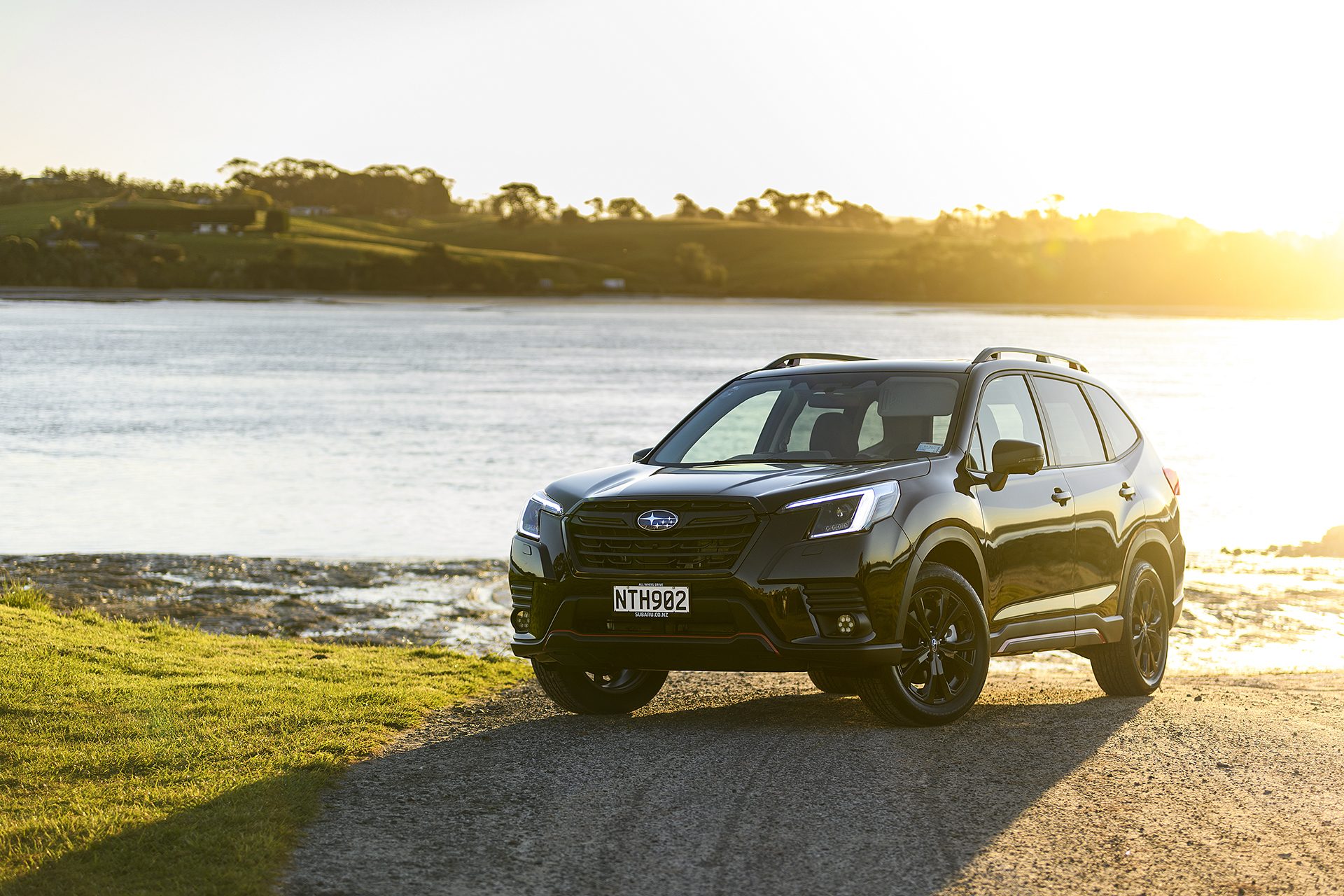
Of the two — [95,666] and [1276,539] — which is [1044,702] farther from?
[1276,539]

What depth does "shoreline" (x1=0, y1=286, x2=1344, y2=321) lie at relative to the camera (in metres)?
172

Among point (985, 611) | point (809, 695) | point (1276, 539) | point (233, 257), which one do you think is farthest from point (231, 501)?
point (233, 257)

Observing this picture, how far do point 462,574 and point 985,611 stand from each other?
12.1 metres

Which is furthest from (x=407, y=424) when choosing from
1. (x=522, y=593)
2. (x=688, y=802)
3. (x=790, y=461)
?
(x=688, y=802)

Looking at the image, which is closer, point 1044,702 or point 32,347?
point 1044,702

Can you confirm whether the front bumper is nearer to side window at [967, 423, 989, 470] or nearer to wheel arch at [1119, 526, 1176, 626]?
side window at [967, 423, 989, 470]

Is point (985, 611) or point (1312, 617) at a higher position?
point (985, 611)

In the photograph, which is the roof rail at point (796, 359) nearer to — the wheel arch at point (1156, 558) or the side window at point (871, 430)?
the side window at point (871, 430)

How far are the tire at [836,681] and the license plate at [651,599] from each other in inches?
29.0

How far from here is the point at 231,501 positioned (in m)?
29.3

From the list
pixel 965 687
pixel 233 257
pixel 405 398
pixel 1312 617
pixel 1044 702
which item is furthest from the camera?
pixel 233 257

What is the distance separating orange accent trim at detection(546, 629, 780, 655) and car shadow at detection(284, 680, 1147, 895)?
56cm

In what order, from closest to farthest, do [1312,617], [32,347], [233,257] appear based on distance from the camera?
[1312,617], [32,347], [233,257]

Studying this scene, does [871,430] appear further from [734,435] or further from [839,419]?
[734,435]
